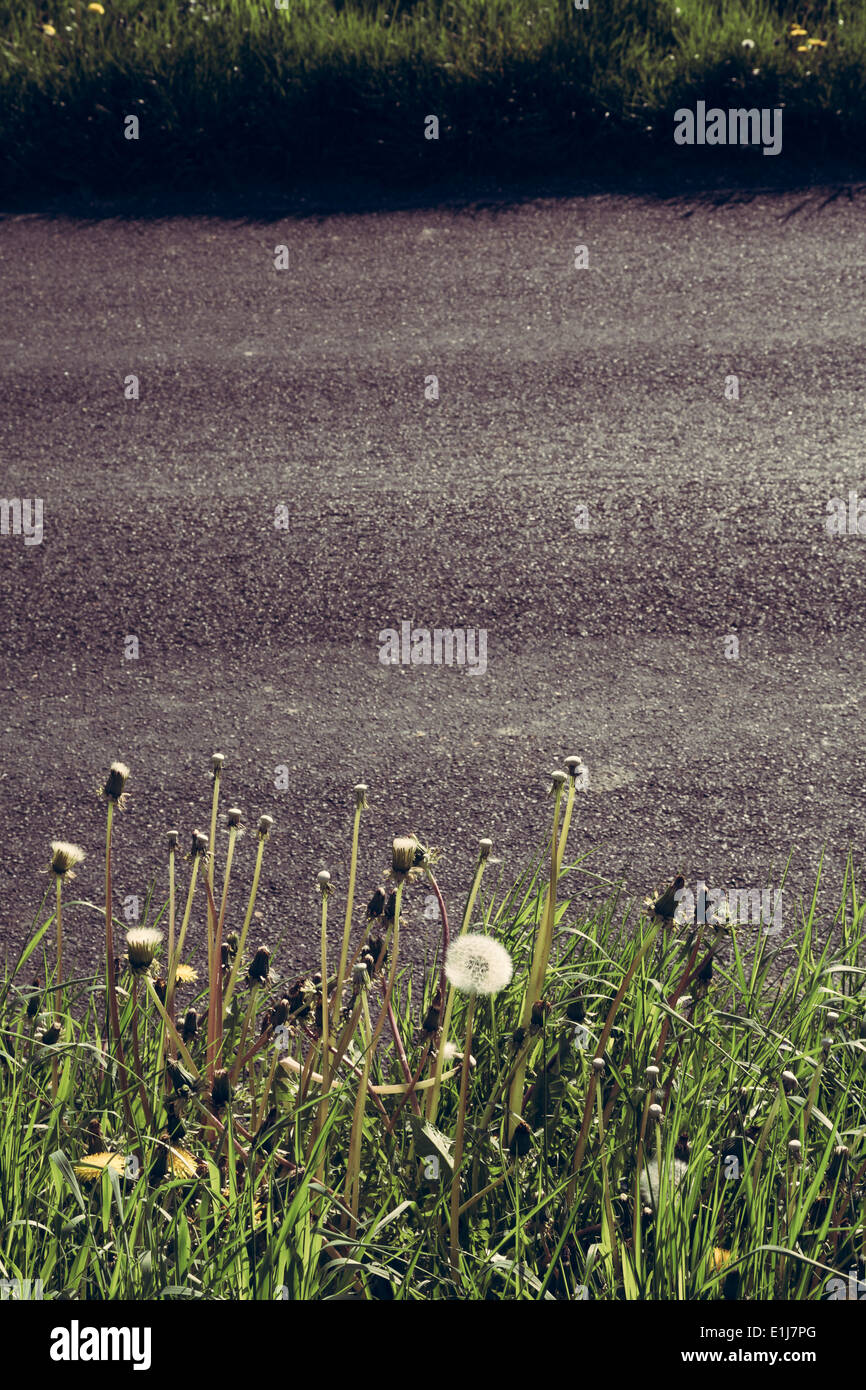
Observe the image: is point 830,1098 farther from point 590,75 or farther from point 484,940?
point 590,75

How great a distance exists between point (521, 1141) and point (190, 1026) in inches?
26.2

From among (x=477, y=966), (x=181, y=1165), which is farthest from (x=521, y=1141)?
(x=181, y=1165)

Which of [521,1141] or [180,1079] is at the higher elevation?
[180,1079]

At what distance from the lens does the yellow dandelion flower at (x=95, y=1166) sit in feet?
6.43

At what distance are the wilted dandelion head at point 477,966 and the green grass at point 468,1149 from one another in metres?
0.08

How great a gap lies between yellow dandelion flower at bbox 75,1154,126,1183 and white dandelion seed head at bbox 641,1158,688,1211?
873 millimetres

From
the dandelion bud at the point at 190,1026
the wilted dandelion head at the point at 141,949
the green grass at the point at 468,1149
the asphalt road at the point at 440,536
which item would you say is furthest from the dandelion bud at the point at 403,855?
the asphalt road at the point at 440,536

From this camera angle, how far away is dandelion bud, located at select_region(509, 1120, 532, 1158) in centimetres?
203

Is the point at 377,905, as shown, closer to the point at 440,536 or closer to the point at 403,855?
the point at 403,855

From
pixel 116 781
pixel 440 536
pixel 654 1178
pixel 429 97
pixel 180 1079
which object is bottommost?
pixel 654 1178

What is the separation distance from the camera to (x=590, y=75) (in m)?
7.14

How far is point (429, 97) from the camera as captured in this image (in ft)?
23.3

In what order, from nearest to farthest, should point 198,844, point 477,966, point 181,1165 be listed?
point 477,966, point 181,1165, point 198,844

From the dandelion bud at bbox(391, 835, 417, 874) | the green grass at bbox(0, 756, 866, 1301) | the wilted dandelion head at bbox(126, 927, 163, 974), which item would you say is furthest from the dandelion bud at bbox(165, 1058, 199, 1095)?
the dandelion bud at bbox(391, 835, 417, 874)
